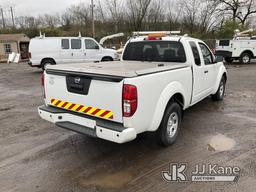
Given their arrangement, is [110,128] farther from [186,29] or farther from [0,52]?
[186,29]

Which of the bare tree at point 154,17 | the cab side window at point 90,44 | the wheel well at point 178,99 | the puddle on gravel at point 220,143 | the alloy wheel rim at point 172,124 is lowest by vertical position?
the puddle on gravel at point 220,143

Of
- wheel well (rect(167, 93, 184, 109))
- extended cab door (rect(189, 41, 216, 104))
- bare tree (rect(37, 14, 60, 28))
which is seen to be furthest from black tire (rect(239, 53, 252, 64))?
bare tree (rect(37, 14, 60, 28))

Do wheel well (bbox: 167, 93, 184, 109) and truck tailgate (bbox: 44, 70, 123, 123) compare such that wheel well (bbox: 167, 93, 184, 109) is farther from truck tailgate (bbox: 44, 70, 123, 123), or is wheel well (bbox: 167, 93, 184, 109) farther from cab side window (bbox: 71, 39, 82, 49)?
cab side window (bbox: 71, 39, 82, 49)

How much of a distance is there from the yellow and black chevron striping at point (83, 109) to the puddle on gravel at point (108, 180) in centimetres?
82

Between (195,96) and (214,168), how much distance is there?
1750mm

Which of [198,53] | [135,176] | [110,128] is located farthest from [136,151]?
[198,53]

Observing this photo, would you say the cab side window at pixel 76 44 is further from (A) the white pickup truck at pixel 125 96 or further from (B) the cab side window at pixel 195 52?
(B) the cab side window at pixel 195 52

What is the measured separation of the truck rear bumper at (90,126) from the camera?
2779 millimetres

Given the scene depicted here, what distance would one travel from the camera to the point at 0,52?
27.0 meters

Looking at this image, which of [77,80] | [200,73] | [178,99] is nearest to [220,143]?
[178,99]

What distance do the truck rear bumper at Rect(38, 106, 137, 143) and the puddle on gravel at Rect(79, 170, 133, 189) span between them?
563 millimetres

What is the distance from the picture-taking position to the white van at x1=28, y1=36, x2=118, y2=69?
12.8m

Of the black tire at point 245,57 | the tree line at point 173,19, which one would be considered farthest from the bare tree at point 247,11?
the black tire at point 245,57

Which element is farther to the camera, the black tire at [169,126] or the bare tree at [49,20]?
the bare tree at [49,20]
